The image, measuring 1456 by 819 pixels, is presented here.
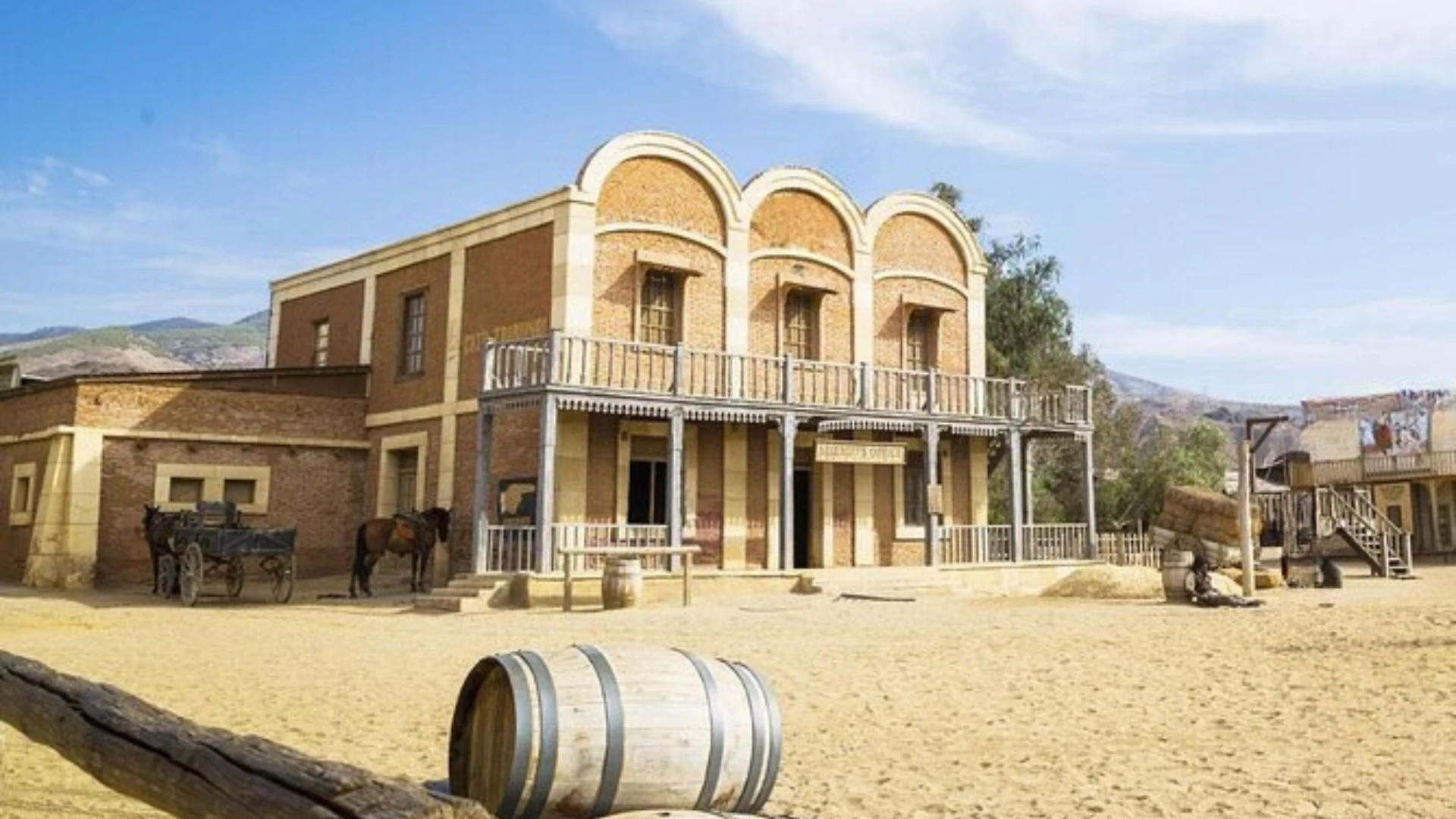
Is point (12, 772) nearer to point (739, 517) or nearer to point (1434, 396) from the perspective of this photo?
point (739, 517)

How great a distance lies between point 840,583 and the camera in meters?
18.9

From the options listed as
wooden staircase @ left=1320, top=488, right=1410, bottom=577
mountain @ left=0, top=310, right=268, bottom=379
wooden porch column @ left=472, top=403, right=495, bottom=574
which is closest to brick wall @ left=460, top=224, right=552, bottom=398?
wooden porch column @ left=472, top=403, right=495, bottom=574

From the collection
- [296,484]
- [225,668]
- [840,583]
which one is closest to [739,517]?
[840,583]

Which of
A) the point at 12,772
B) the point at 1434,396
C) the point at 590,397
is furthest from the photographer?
the point at 1434,396

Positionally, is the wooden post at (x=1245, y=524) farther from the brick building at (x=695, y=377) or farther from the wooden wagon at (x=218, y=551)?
the wooden wagon at (x=218, y=551)

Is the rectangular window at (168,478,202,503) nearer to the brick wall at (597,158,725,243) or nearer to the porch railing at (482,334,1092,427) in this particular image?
the porch railing at (482,334,1092,427)

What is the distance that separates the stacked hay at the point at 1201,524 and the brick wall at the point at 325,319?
18.1 meters

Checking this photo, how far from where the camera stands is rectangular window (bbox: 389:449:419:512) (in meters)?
22.2

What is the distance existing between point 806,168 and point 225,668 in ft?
51.0

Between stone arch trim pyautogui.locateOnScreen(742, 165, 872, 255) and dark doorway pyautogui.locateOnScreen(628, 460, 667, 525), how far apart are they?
522cm

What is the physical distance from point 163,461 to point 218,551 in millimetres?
5121

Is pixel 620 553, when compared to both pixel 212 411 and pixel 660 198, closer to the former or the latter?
pixel 660 198

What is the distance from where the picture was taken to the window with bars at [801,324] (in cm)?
2178

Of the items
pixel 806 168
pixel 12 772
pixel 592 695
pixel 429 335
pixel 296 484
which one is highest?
pixel 806 168
